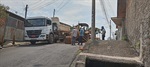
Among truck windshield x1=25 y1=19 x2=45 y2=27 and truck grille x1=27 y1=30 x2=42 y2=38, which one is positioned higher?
truck windshield x1=25 y1=19 x2=45 y2=27

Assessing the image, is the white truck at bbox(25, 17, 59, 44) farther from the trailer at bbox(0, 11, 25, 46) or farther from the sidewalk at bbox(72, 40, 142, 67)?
the sidewalk at bbox(72, 40, 142, 67)

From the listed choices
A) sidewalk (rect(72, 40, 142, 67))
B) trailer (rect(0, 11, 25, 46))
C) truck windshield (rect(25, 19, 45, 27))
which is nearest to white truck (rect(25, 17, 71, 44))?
truck windshield (rect(25, 19, 45, 27))

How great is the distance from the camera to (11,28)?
2309cm

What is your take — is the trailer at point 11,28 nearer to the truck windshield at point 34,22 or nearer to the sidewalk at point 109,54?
the truck windshield at point 34,22

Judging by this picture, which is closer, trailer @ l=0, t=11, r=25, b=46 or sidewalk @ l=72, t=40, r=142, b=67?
sidewalk @ l=72, t=40, r=142, b=67

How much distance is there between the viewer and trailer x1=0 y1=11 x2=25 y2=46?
20.6 m

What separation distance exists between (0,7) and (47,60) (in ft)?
19.0

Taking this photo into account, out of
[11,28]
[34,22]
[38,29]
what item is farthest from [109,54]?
[11,28]

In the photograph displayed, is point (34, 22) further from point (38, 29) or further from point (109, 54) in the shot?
point (109, 54)

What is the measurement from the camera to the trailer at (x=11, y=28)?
2059 centimetres

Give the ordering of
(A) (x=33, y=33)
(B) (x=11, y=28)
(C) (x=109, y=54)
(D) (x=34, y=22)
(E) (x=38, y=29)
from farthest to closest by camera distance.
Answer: (B) (x=11, y=28) → (D) (x=34, y=22) → (A) (x=33, y=33) → (E) (x=38, y=29) → (C) (x=109, y=54)

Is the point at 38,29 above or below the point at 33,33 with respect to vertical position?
above

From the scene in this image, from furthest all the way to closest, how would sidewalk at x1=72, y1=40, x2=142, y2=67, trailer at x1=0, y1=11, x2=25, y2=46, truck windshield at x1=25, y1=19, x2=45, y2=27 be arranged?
truck windshield at x1=25, y1=19, x2=45, y2=27 → trailer at x1=0, y1=11, x2=25, y2=46 → sidewalk at x1=72, y1=40, x2=142, y2=67

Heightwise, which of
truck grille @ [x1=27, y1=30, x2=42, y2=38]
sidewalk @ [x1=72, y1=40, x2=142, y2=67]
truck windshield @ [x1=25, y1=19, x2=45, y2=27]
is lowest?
sidewalk @ [x1=72, y1=40, x2=142, y2=67]
